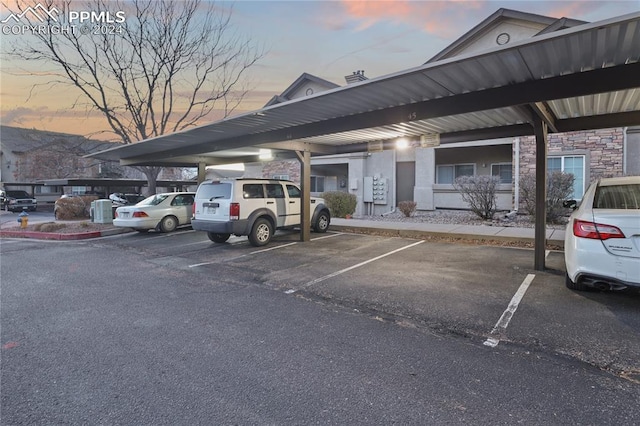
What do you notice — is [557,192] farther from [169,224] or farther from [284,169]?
[284,169]

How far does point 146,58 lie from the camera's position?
58.2 ft

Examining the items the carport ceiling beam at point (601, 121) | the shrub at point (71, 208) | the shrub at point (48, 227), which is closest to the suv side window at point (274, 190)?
the carport ceiling beam at point (601, 121)

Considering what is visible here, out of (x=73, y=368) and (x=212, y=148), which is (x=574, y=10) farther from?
(x=73, y=368)

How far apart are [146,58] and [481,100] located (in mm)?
16940

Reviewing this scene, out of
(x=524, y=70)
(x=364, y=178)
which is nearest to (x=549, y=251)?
(x=524, y=70)

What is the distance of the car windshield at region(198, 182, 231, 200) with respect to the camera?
959cm

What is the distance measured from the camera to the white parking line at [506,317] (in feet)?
13.0

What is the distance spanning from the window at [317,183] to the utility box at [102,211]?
13.1 m

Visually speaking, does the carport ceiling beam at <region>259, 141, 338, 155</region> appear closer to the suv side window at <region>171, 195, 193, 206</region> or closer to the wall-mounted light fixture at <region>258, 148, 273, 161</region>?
the wall-mounted light fixture at <region>258, 148, 273, 161</region>

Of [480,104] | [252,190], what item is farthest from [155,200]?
[480,104]

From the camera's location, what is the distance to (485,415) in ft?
8.74

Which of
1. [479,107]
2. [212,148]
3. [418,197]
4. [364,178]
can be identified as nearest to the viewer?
[479,107]

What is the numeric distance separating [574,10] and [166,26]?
1682 centimetres

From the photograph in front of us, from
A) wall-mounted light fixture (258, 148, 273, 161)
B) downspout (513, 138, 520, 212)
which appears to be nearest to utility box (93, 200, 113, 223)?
wall-mounted light fixture (258, 148, 273, 161)
